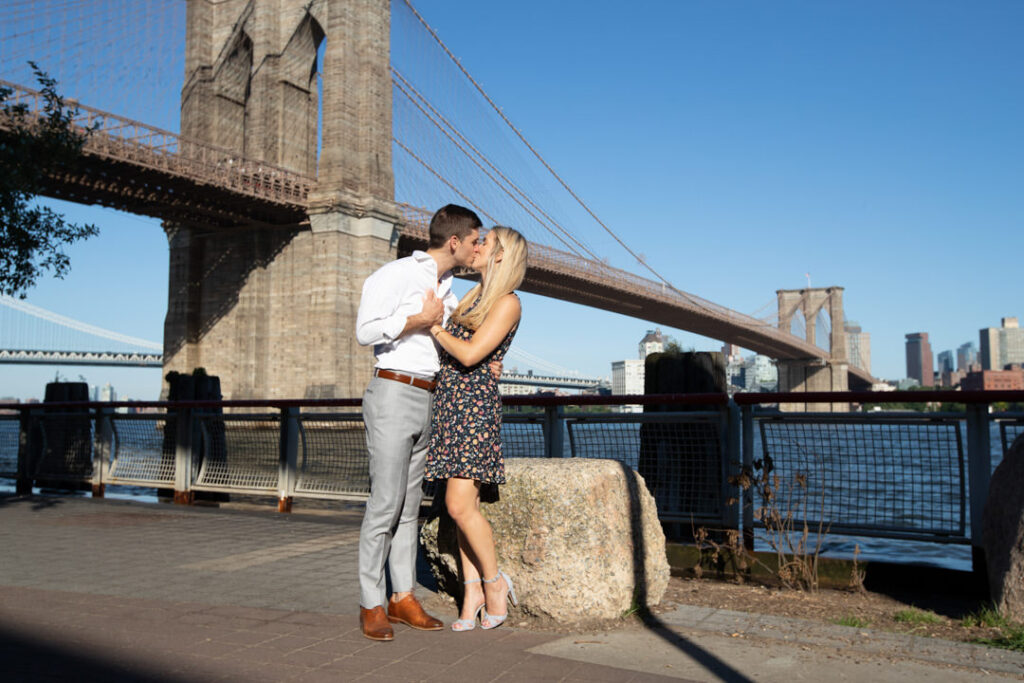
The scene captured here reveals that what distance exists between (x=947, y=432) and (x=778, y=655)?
1610mm

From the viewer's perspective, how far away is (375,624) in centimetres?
278

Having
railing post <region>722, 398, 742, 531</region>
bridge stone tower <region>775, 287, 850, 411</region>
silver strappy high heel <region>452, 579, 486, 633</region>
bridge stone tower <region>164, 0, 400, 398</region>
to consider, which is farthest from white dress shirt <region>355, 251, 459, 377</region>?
bridge stone tower <region>775, 287, 850, 411</region>

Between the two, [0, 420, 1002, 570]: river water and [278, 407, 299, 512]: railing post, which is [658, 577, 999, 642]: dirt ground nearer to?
[0, 420, 1002, 570]: river water

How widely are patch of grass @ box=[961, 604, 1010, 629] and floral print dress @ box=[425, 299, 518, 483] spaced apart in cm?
176

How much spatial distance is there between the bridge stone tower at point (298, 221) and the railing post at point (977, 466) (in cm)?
2407

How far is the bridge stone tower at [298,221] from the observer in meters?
27.4

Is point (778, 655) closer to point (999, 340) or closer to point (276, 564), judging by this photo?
point (276, 564)

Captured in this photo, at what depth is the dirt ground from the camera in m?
3.02

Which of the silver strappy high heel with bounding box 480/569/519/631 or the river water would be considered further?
the river water

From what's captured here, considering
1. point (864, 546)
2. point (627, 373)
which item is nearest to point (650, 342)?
point (627, 373)

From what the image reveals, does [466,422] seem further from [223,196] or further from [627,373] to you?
[627,373]

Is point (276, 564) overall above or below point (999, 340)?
below

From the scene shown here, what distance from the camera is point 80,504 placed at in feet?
21.6

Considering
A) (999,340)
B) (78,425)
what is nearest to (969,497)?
(78,425)
